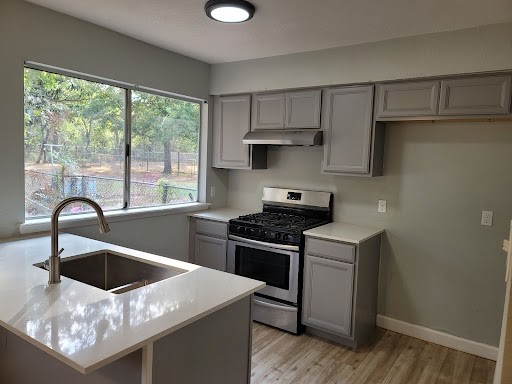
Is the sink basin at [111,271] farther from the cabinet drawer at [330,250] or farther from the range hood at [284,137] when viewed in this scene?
the range hood at [284,137]

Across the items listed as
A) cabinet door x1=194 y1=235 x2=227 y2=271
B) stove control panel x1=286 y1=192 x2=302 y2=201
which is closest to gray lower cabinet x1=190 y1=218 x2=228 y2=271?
cabinet door x1=194 y1=235 x2=227 y2=271

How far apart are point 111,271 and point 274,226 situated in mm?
1426

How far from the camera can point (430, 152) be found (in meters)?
3.11

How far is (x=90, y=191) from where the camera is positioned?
3.11 metres

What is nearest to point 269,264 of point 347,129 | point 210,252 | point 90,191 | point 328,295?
point 328,295

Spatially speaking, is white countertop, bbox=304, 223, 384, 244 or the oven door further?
the oven door

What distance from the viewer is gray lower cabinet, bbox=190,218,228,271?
3.64 m

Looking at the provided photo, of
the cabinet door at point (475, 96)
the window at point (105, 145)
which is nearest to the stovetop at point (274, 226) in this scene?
the window at point (105, 145)

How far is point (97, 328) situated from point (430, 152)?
110 inches

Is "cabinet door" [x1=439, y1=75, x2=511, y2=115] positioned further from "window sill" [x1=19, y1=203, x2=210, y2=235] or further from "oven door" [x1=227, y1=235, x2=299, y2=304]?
"window sill" [x1=19, y1=203, x2=210, y2=235]

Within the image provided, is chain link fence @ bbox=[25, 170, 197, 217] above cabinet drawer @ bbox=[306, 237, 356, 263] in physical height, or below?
above

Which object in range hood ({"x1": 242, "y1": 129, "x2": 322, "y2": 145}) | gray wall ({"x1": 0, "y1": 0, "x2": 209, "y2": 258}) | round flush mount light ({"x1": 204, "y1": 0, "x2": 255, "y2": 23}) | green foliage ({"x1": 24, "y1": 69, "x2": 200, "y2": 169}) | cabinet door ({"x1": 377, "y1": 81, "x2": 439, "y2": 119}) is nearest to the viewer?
round flush mount light ({"x1": 204, "y1": 0, "x2": 255, "y2": 23})

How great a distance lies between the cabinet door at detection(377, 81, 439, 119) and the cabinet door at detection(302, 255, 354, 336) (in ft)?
4.11

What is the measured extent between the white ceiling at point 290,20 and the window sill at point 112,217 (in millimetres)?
1466
